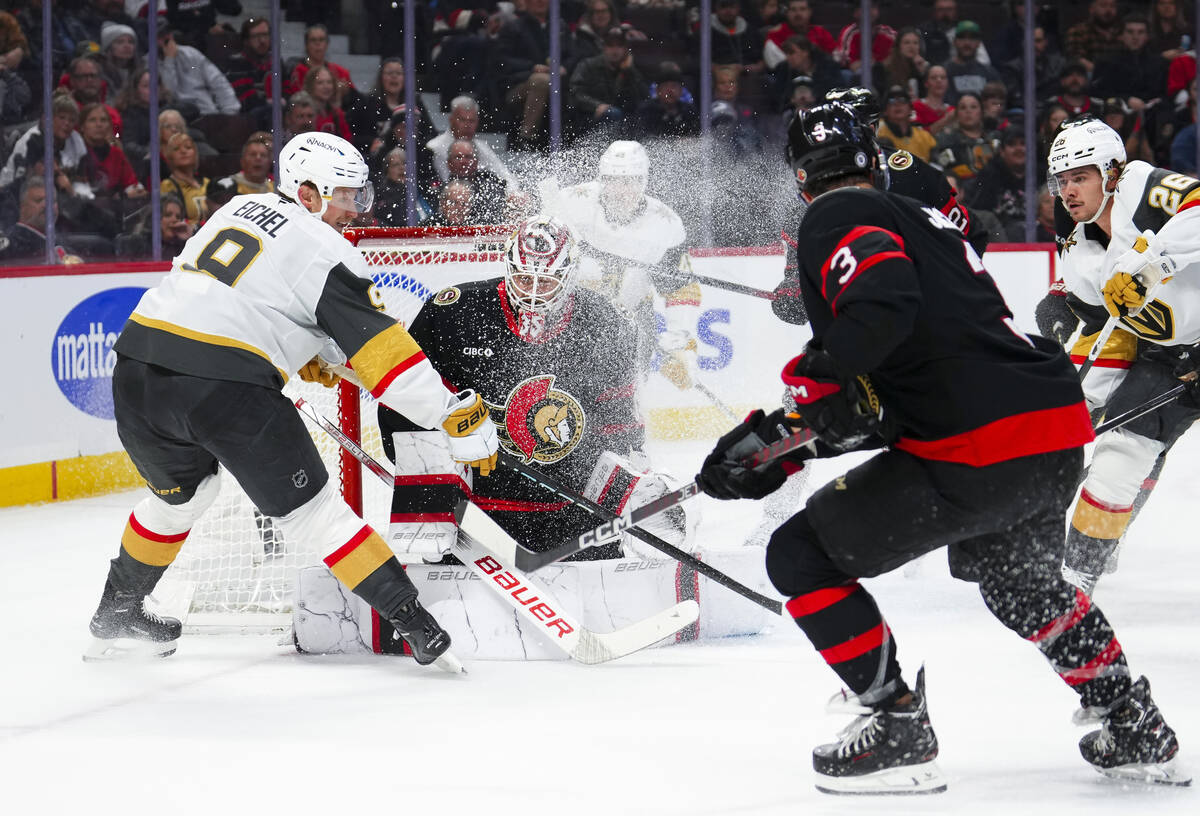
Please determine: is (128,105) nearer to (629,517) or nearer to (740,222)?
(740,222)

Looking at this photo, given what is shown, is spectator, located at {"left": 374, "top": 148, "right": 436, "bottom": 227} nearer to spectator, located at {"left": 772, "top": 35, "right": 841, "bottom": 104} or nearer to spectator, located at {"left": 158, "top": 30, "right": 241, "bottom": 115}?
spectator, located at {"left": 158, "top": 30, "right": 241, "bottom": 115}

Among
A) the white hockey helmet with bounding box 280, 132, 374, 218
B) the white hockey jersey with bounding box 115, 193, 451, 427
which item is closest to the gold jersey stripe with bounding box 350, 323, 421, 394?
the white hockey jersey with bounding box 115, 193, 451, 427

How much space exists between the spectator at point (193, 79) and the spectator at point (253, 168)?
0.23 metres

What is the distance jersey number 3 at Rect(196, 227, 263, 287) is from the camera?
270 centimetres

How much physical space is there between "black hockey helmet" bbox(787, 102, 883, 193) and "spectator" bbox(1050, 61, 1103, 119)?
18.8ft

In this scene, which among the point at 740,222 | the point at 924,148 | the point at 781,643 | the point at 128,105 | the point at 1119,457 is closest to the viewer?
the point at 781,643

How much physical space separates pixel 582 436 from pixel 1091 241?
4.19 feet

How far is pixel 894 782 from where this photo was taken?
2.08m

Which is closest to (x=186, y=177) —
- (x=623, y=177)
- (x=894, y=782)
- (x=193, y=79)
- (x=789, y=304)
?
(x=193, y=79)

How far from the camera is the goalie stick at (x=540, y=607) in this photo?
9.45 ft

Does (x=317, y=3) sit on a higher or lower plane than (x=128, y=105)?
higher

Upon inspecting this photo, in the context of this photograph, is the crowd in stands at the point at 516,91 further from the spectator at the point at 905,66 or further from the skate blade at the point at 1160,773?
the skate blade at the point at 1160,773

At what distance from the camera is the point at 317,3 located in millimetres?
6723

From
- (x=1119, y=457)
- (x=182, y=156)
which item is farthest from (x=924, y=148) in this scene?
(x=1119, y=457)
